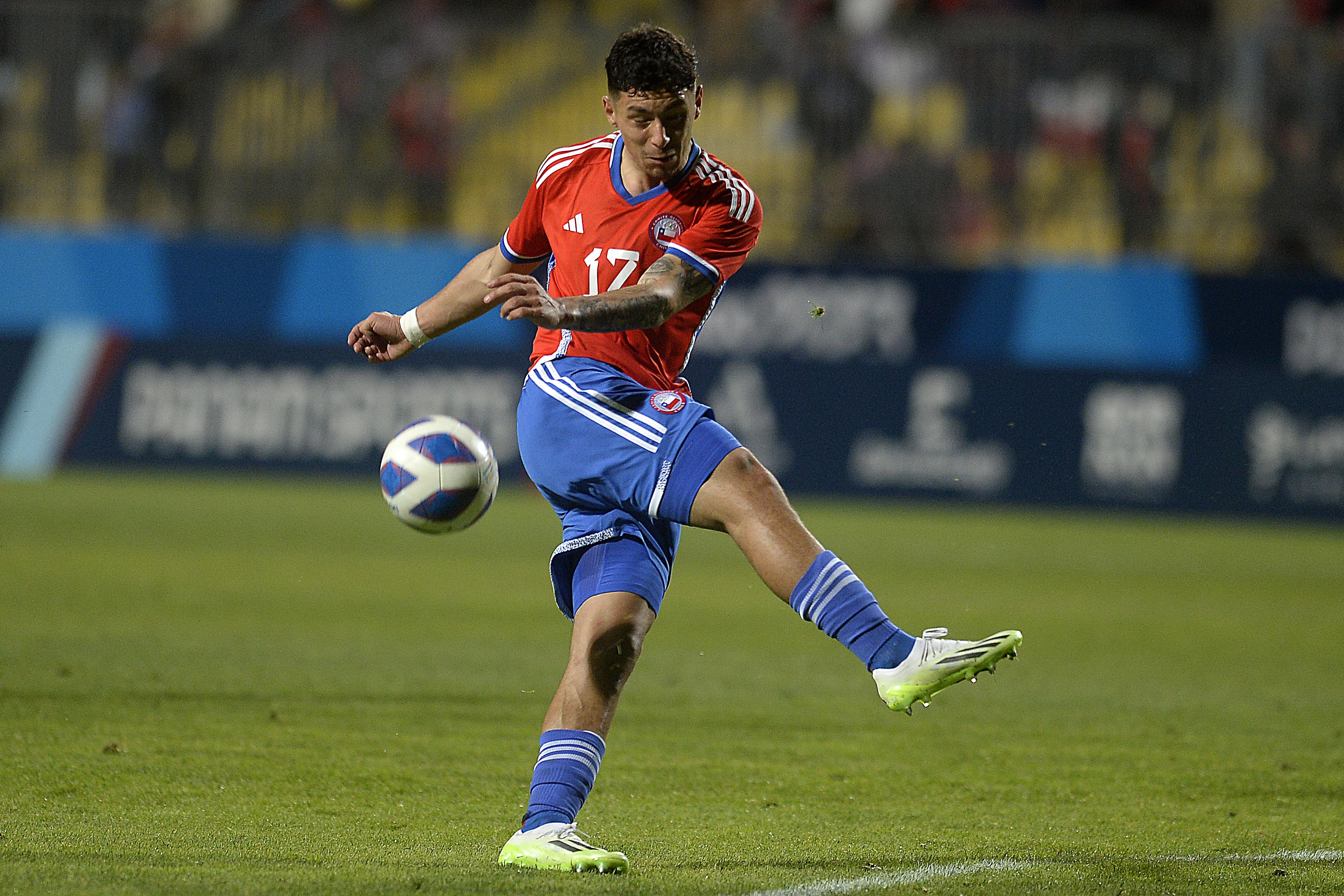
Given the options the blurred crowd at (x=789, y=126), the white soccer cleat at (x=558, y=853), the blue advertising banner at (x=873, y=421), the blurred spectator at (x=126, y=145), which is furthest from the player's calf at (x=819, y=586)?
the blurred spectator at (x=126, y=145)

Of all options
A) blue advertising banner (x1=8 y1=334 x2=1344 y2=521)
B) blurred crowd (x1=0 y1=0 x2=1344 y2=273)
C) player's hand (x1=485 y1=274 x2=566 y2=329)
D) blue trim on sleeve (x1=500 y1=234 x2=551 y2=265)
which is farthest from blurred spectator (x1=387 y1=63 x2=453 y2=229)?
player's hand (x1=485 y1=274 x2=566 y2=329)

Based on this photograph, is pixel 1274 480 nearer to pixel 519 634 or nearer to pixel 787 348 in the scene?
pixel 787 348

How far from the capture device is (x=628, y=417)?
442cm

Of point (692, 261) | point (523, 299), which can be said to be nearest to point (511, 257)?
point (692, 261)

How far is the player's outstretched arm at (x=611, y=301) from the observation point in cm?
403

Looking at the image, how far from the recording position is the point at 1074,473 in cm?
1590

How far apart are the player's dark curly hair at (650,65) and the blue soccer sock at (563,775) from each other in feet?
5.54

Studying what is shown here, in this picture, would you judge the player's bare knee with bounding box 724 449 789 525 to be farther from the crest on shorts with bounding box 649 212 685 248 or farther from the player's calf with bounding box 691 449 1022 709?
the crest on shorts with bounding box 649 212 685 248

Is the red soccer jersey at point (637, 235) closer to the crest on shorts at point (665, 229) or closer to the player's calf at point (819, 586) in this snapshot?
the crest on shorts at point (665, 229)

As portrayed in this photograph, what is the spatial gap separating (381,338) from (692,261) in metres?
0.93

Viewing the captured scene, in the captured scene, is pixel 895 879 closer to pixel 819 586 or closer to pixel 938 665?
pixel 938 665

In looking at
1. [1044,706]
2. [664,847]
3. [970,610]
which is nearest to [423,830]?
[664,847]

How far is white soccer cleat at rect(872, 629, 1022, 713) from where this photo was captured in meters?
4.02

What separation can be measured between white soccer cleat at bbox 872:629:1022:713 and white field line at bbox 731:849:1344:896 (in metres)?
0.43
